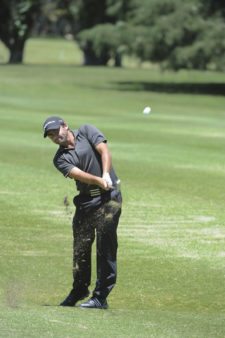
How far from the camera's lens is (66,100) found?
4019 cm

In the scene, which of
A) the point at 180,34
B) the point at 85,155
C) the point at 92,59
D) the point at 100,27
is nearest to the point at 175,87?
the point at 100,27

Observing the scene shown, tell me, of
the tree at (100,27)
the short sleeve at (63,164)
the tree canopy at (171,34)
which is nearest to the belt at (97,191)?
the short sleeve at (63,164)

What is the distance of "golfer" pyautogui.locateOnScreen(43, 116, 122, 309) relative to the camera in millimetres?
10234

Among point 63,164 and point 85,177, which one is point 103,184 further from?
point 63,164

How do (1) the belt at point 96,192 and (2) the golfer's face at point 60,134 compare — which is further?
(1) the belt at point 96,192

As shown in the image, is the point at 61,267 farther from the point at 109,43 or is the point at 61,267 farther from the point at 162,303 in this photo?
the point at 109,43

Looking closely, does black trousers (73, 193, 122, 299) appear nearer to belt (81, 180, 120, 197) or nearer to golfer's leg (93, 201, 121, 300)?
golfer's leg (93, 201, 121, 300)

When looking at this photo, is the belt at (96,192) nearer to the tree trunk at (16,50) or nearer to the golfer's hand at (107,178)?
the golfer's hand at (107,178)

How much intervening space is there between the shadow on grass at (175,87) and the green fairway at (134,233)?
49.9 ft

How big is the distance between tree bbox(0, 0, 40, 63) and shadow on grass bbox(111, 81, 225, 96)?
19191 millimetres

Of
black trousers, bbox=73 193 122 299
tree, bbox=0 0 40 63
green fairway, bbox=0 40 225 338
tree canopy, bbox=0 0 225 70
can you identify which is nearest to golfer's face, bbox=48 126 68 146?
black trousers, bbox=73 193 122 299

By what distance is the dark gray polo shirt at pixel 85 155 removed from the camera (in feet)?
33.9

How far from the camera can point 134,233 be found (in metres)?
14.5

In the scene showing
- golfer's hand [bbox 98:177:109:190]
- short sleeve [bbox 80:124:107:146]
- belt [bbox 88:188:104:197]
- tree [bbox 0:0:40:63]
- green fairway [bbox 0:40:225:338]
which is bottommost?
tree [bbox 0:0:40:63]
